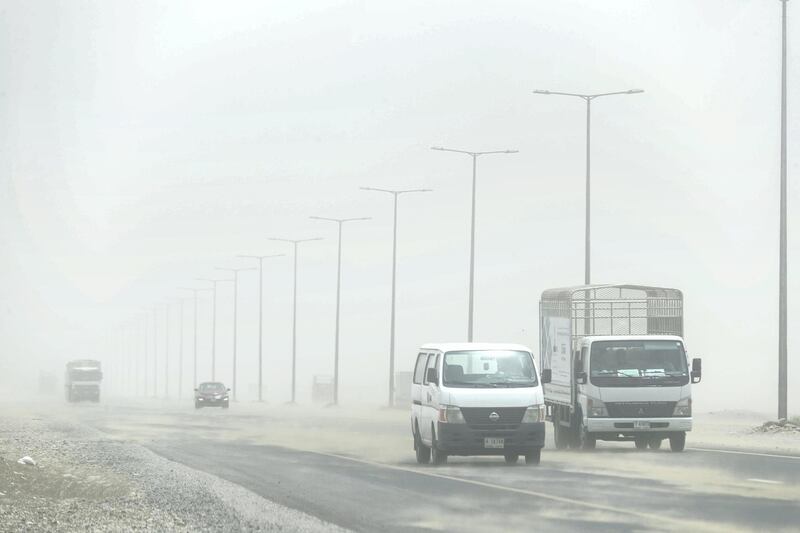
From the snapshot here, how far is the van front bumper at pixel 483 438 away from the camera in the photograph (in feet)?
97.1

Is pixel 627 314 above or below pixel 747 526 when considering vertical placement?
above

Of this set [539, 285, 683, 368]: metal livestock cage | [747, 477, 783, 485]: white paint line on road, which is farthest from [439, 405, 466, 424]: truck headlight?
[539, 285, 683, 368]: metal livestock cage

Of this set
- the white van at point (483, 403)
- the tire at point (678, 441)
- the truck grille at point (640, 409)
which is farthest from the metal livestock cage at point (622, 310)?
the white van at point (483, 403)

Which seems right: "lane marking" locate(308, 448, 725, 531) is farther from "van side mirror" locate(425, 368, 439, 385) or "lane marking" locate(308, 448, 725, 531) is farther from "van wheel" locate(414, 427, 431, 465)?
"van side mirror" locate(425, 368, 439, 385)

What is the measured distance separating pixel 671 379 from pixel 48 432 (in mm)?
20594

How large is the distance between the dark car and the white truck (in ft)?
170

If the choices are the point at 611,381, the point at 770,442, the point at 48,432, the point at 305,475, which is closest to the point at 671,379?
the point at 611,381

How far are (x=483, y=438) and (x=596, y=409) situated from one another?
15.2 feet

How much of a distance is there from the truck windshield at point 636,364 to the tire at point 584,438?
3.63ft

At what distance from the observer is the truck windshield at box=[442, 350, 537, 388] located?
99.0ft

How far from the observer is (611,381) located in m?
33.6

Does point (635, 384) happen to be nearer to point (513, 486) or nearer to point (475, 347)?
point (475, 347)

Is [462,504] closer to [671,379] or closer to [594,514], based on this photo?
[594,514]

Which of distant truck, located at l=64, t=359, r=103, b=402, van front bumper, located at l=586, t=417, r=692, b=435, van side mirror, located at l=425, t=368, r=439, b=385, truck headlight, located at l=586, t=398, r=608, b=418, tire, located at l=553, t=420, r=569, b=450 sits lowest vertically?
distant truck, located at l=64, t=359, r=103, b=402
